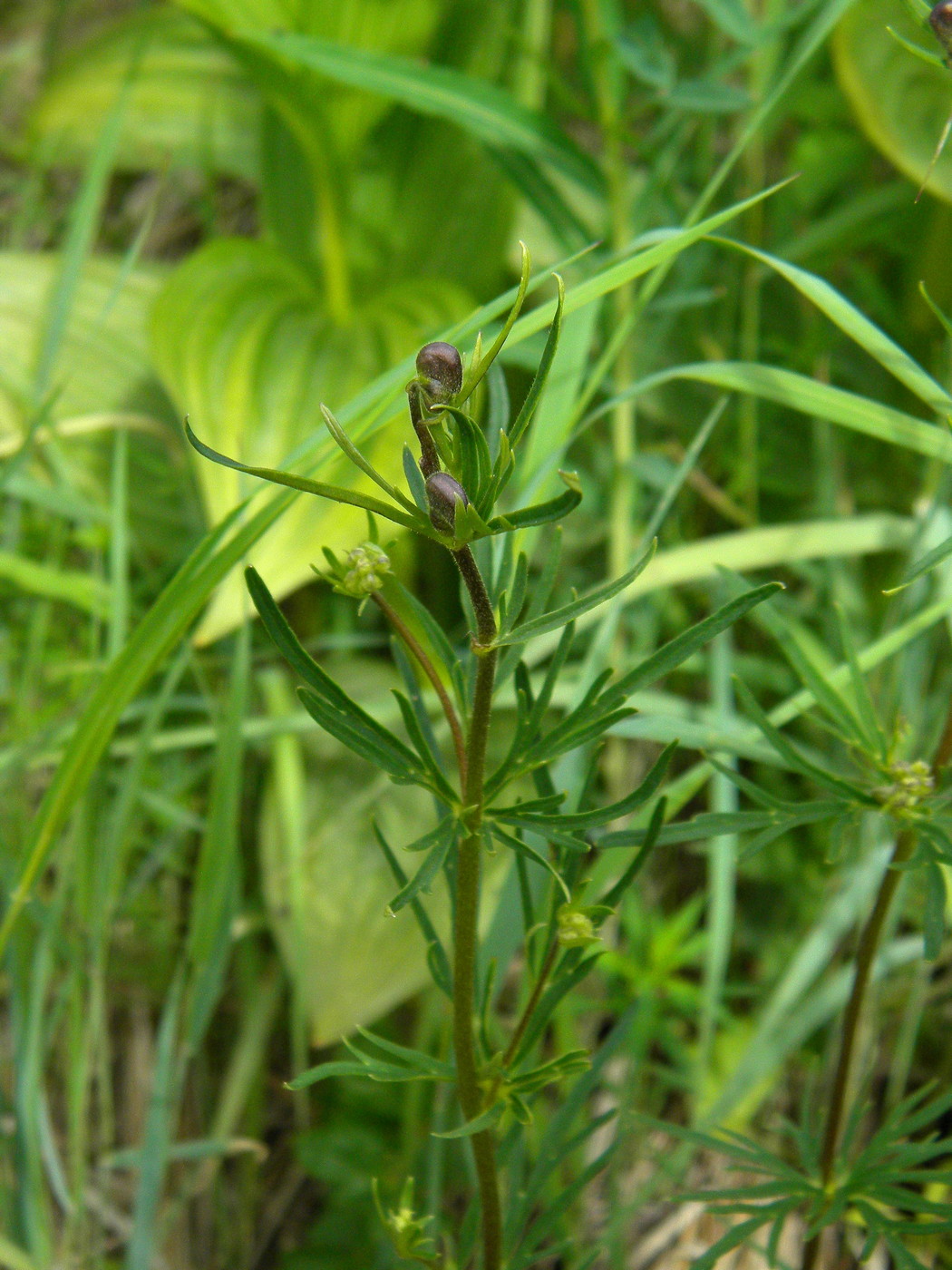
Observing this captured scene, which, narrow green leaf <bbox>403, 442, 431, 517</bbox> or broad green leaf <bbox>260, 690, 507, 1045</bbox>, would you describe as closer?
narrow green leaf <bbox>403, 442, 431, 517</bbox>

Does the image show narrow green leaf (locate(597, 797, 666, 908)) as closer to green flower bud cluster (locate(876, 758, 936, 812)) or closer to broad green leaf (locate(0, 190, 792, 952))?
green flower bud cluster (locate(876, 758, 936, 812))

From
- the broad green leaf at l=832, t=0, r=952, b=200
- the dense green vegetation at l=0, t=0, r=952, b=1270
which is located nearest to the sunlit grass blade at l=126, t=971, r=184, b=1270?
the dense green vegetation at l=0, t=0, r=952, b=1270

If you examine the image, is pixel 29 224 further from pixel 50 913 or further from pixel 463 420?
pixel 463 420

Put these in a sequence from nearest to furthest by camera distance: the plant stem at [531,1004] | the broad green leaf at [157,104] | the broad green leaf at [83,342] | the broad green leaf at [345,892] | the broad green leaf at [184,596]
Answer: the plant stem at [531,1004]
the broad green leaf at [184,596]
the broad green leaf at [345,892]
the broad green leaf at [83,342]
the broad green leaf at [157,104]

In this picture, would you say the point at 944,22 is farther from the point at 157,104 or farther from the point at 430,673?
the point at 157,104

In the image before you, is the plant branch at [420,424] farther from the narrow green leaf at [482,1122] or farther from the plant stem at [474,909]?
the narrow green leaf at [482,1122]

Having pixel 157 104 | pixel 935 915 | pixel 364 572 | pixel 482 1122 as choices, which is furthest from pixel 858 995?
pixel 157 104

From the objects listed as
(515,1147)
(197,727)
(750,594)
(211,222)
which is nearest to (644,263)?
(750,594)

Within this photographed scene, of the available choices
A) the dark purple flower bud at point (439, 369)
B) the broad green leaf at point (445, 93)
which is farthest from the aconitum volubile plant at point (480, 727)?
the broad green leaf at point (445, 93)
